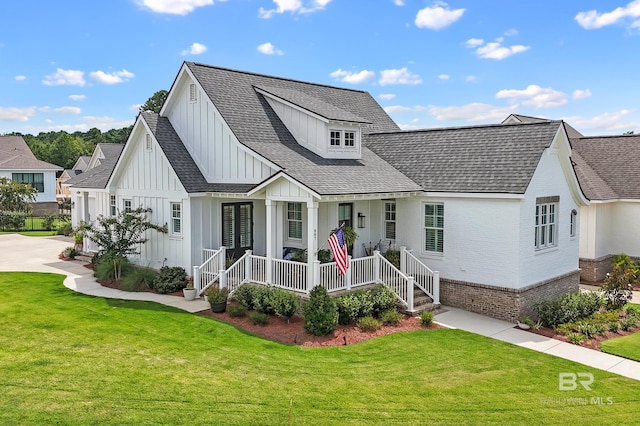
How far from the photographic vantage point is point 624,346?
13883mm

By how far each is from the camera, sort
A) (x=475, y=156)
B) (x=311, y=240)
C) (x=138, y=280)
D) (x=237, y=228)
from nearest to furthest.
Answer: (x=311, y=240) → (x=475, y=156) → (x=138, y=280) → (x=237, y=228)

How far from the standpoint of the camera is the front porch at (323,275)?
15516 mm

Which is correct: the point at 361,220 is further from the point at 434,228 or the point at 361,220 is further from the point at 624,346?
the point at 624,346

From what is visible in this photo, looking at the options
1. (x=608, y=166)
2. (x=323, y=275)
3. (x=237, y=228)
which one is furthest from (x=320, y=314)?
(x=608, y=166)

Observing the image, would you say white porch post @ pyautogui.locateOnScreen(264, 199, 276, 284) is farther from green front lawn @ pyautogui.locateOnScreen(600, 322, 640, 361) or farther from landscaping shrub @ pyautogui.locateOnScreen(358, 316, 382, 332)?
green front lawn @ pyautogui.locateOnScreen(600, 322, 640, 361)

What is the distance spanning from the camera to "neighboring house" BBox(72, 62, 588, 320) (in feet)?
53.1

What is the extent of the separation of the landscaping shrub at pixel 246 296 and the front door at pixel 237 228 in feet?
10.7

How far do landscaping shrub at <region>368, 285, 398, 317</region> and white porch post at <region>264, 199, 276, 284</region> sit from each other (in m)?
3.09

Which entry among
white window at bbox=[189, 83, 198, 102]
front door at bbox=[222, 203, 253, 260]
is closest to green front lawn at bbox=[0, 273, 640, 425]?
front door at bbox=[222, 203, 253, 260]

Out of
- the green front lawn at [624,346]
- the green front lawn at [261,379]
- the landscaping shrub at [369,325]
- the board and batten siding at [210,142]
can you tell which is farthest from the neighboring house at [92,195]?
the green front lawn at [624,346]

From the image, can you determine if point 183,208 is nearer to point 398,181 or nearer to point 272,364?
point 398,181

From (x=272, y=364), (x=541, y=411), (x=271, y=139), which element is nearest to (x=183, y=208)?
(x=271, y=139)

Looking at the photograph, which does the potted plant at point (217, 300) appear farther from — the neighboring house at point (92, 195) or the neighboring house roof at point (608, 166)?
the neighboring house roof at point (608, 166)

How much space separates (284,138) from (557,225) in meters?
10.1
